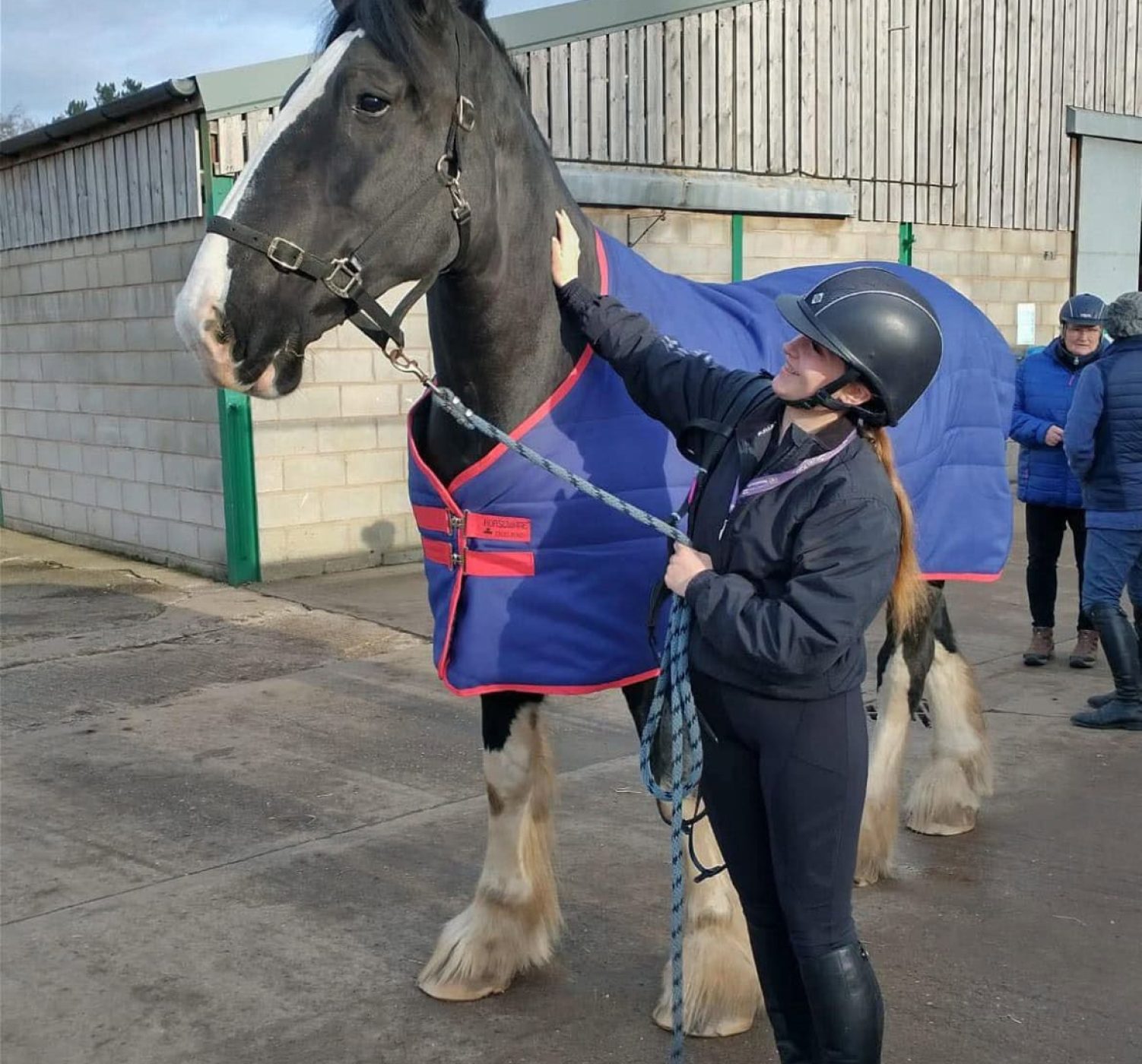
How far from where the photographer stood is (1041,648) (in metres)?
5.67

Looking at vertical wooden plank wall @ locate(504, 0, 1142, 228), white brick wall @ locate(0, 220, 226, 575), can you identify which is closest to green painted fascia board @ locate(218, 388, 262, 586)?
white brick wall @ locate(0, 220, 226, 575)

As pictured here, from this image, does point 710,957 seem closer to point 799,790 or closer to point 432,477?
point 799,790

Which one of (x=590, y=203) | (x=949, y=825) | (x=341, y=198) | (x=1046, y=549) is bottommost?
(x=949, y=825)

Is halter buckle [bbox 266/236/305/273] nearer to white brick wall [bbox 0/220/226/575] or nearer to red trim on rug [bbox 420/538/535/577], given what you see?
red trim on rug [bbox 420/538/535/577]

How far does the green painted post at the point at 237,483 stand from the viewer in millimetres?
7262

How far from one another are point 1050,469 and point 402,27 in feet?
13.9

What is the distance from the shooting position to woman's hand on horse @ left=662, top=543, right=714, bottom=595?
2023mm

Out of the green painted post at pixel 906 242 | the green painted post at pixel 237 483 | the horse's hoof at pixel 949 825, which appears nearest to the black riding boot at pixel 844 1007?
the horse's hoof at pixel 949 825

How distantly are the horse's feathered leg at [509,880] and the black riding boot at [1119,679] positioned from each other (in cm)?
262

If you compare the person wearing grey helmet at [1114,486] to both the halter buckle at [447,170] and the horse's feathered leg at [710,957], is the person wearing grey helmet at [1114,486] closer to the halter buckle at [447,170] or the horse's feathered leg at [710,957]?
the horse's feathered leg at [710,957]

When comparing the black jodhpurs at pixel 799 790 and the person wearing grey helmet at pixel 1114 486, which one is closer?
the black jodhpurs at pixel 799 790

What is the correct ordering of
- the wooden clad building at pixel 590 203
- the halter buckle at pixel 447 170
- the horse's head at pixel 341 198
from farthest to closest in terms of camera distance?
the wooden clad building at pixel 590 203 < the halter buckle at pixel 447 170 < the horse's head at pixel 341 198

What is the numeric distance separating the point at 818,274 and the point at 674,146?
17.7ft

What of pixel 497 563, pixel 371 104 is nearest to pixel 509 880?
pixel 497 563
